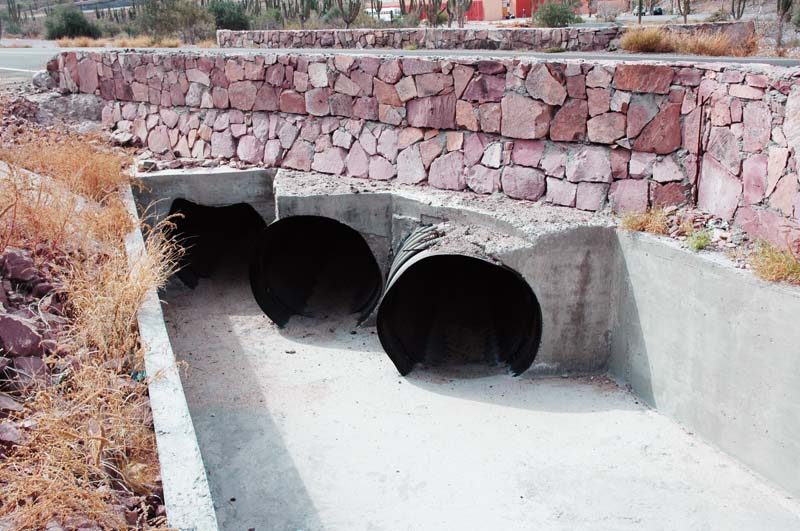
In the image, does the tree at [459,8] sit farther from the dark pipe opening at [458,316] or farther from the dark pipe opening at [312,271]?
the dark pipe opening at [458,316]

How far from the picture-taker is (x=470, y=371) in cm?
941

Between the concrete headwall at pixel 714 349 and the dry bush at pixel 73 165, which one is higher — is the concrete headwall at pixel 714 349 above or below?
below

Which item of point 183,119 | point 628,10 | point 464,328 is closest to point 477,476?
point 464,328

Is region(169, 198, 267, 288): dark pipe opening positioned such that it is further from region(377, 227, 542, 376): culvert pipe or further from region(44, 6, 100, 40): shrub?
region(44, 6, 100, 40): shrub

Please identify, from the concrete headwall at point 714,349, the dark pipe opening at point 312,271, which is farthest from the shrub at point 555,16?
the concrete headwall at point 714,349

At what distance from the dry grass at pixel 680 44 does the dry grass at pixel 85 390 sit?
1087 cm

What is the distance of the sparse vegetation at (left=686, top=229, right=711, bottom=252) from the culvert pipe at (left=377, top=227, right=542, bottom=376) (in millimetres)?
1843

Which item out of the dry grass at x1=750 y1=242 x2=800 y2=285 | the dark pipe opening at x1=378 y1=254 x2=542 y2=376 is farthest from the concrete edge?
the dry grass at x1=750 y1=242 x2=800 y2=285

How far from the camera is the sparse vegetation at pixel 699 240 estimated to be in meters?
7.47

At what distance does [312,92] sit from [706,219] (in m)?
5.72

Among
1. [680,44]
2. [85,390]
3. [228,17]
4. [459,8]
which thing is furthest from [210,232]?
[228,17]

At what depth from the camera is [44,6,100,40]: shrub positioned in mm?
40406

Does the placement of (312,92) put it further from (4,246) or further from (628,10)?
(628,10)

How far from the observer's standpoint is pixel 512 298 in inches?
396
